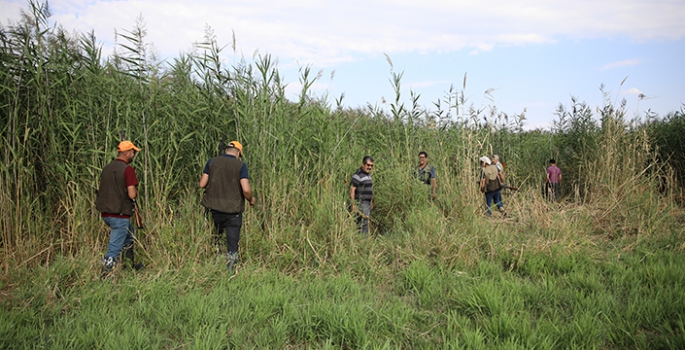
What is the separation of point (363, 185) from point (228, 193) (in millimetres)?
2351

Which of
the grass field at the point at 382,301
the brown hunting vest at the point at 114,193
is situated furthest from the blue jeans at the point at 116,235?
the grass field at the point at 382,301

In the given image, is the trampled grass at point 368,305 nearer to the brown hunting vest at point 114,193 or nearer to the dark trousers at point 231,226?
the dark trousers at point 231,226

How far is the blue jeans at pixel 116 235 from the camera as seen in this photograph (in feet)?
14.6

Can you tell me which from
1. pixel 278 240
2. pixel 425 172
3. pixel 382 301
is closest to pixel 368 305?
pixel 382 301

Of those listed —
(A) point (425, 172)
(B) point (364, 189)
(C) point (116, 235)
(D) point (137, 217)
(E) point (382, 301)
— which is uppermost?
(A) point (425, 172)

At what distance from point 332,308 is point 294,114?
3869 mm

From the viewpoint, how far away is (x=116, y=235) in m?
4.50

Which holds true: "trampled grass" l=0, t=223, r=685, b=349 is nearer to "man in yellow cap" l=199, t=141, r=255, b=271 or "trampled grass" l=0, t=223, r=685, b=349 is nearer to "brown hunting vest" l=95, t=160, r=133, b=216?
"man in yellow cap" l=199, t=141, r=255, b=271

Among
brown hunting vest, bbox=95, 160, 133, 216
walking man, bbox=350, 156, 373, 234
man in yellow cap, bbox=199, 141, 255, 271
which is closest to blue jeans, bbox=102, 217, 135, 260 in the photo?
brown hunting vest, bbox=95, 160, 133, 216

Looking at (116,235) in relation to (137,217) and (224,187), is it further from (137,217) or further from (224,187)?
(224,187)

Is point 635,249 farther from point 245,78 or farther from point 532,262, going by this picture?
point 245,78

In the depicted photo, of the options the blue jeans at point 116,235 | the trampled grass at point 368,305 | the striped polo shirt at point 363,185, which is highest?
the striped polo shirt at point 363,185

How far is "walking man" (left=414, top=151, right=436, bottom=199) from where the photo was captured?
22.4 ft

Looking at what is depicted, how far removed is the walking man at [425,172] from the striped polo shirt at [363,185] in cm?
96
